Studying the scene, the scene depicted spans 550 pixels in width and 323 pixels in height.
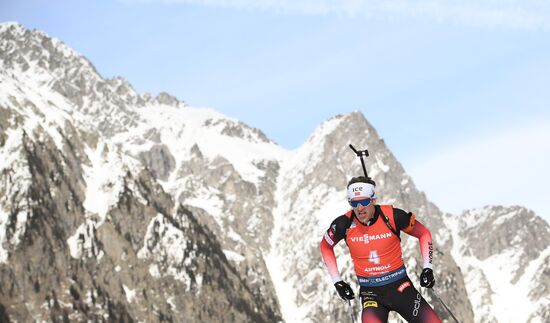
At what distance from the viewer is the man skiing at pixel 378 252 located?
13.9m

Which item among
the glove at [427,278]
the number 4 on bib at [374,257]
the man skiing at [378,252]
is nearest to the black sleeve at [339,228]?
the man skiing at [378,252]

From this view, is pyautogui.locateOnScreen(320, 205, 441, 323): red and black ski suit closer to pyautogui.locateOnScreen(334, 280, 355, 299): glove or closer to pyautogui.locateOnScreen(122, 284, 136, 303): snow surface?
pyautogui.locateOnScreen(334, 280, 355, 299): glove

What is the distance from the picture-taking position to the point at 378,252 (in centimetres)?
1426

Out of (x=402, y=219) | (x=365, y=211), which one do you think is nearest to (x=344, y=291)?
(x=365, y=211)

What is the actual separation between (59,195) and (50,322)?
1574 inches

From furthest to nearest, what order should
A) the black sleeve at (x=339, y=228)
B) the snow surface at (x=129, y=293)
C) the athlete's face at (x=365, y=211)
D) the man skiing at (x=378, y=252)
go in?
the snow surface at (x=129, y=293), the black sleeve at (x=339, y=228), the athlete's face at (x=365, y=211), the man skiing at (x=378, y=252)

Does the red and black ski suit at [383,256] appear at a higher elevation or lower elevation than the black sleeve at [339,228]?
lower

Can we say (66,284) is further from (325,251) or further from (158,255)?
(325,251)

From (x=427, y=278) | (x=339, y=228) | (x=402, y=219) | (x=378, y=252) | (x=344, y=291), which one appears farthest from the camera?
(x=339, y=228)

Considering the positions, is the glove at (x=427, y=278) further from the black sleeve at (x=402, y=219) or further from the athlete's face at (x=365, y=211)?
the athlete's face at (x=365, y=211)

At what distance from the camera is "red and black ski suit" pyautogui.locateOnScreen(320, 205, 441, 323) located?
1406 cm

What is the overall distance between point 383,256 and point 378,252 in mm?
120

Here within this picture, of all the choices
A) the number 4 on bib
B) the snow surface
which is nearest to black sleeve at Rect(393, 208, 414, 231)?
the number 4 on bib

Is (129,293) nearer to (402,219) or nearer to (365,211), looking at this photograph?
(365,211)
